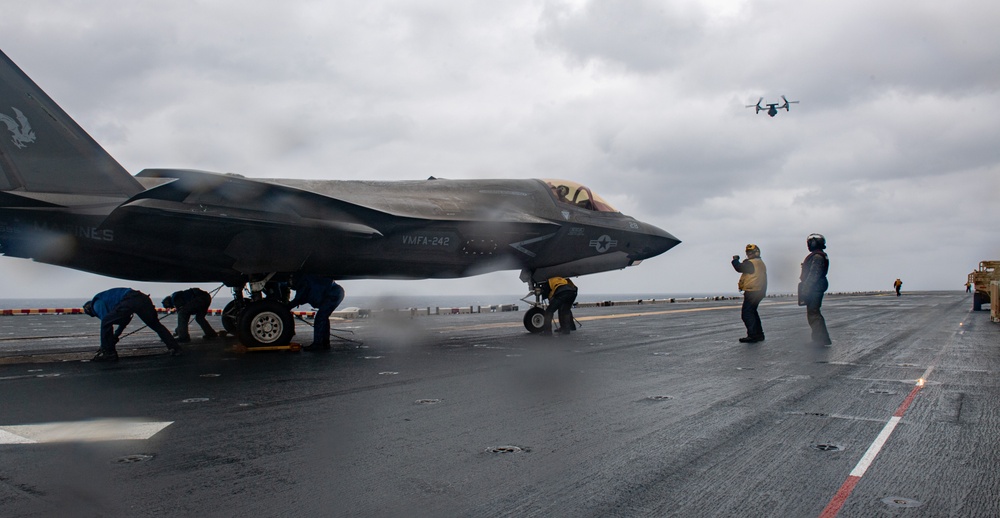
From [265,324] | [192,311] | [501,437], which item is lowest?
[501,437]

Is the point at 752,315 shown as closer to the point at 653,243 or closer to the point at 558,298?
the point at 653,243

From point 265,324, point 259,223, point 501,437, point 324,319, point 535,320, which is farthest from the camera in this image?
point 535,320

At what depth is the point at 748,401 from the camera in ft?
24.8

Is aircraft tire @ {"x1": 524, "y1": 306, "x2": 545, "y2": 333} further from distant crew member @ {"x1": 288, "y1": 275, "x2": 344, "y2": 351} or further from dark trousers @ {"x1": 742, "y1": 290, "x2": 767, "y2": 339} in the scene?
distant crew member @ {"x1": 288, "y1": 275, "x2": 344, "y2": 351}

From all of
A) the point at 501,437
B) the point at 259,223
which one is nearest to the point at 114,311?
the point at 259,223

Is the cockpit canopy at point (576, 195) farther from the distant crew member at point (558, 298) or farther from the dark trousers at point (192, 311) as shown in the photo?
the dark trousers at point (192, 311)

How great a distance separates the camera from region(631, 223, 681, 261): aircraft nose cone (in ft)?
58.6

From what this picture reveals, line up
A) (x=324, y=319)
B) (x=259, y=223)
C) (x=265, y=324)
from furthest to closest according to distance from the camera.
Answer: (x=324, y=319)
(x=265, y=324)
(x=259, y=223)

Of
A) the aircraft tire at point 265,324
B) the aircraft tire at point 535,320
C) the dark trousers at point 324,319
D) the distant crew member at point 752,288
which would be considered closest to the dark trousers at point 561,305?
the aircraft tire at point 535,320

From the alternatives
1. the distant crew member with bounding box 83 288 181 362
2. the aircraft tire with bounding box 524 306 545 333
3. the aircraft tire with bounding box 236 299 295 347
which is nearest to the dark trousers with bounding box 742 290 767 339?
the aircraft tire with bounding box 524 306 545 333

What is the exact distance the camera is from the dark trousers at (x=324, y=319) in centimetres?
1377

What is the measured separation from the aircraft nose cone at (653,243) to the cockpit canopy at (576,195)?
1.20 meters

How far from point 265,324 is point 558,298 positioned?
7467 millimetres

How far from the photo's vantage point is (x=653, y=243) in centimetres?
1798
